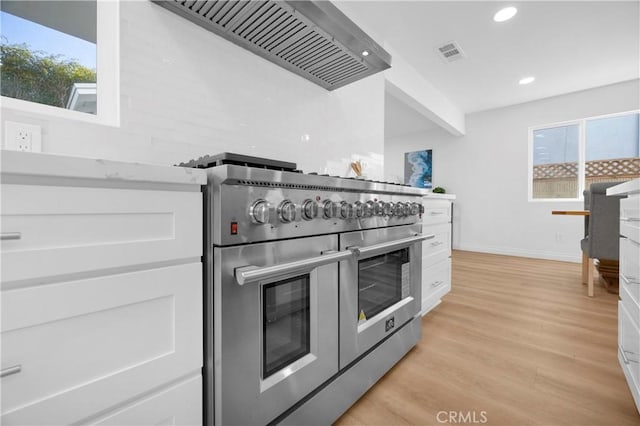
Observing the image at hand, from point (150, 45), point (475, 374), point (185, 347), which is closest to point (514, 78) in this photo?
point (475, 374)

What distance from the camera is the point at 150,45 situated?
123 cm

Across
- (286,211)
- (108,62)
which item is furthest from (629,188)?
(108,62)

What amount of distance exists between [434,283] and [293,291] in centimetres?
156

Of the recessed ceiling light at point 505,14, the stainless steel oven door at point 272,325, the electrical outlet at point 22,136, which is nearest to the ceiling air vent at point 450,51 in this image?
the recessed ceiling light at point 505,14

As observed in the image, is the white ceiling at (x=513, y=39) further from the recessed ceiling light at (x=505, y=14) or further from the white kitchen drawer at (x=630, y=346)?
the white kitchen drawer at (x=630, y=346)

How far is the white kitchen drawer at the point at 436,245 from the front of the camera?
2.02 m

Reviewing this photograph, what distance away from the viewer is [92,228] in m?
0.59

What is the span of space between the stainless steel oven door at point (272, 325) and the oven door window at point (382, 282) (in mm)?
227

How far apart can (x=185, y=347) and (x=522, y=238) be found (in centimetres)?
560

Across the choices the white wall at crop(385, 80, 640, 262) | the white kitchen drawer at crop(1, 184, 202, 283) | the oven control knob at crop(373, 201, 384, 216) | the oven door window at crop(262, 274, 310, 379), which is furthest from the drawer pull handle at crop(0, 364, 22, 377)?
the white wall at crop(385, 80, 640, 262)

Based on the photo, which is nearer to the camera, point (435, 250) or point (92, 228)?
point (92, 228)

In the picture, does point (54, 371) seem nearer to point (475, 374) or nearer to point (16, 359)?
point (16, 359)

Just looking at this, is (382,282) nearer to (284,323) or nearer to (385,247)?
(385,247)

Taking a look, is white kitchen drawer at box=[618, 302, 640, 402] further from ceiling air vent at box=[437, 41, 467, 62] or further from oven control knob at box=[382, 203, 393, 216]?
ceiling air vent at box=[437, 41, 467, 62]
